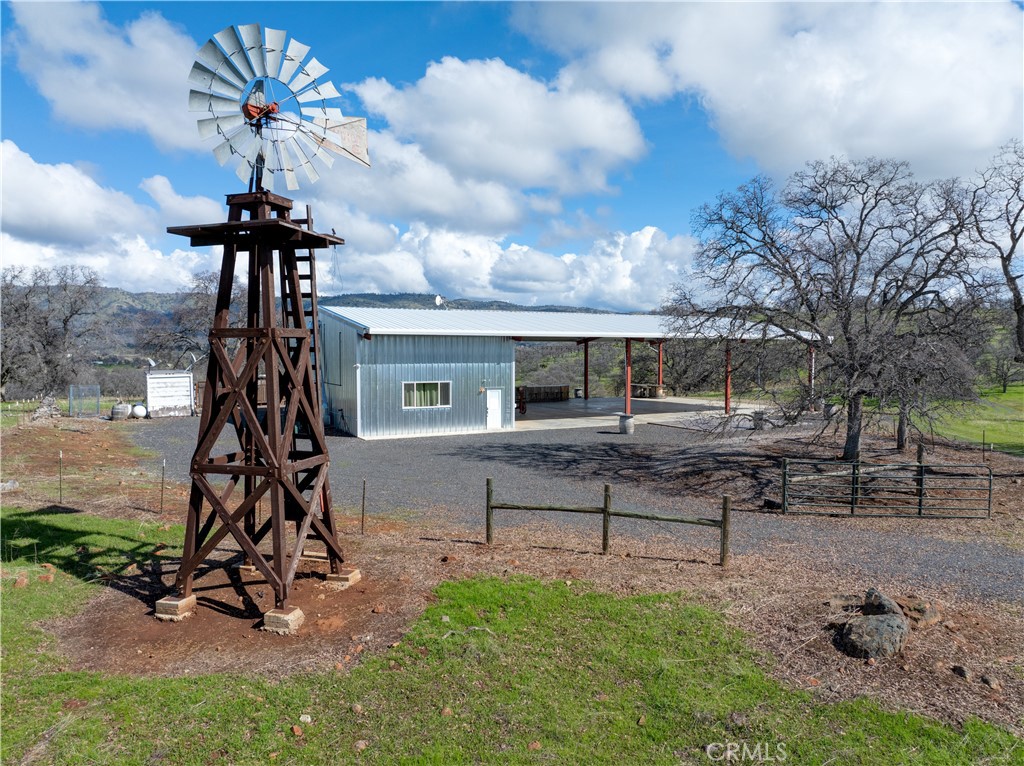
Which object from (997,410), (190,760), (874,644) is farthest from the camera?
(997,410)

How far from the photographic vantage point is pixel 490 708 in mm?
5922

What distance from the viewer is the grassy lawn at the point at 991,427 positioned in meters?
22.8

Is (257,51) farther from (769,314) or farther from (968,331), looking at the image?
(968,331)

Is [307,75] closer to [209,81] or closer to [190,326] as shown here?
[209,81]

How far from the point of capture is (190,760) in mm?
5160

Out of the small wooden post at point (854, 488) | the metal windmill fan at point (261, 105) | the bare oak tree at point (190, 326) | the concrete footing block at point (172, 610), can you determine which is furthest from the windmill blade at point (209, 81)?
the bare oak tree at point (190, 326)

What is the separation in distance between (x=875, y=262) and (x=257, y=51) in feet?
48.9

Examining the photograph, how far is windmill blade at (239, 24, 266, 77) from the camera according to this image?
25.4 ft

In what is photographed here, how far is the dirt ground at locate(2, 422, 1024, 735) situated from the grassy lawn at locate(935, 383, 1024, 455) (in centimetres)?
1291

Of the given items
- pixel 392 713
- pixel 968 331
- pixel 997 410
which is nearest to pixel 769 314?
pixel 968 331

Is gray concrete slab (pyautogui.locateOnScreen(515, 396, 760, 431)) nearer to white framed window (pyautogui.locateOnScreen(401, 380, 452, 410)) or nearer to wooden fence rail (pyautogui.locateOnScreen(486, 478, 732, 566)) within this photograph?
white framed window (pyautogui.locateOnScreen(401, 380, 452, 410))

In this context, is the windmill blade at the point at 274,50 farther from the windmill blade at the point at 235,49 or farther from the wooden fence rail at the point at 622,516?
the wooden fence rail at the point at 622,516

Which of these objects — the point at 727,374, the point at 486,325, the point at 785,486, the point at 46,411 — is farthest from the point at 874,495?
the point at 46,411

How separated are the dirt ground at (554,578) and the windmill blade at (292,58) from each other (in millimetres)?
6517
